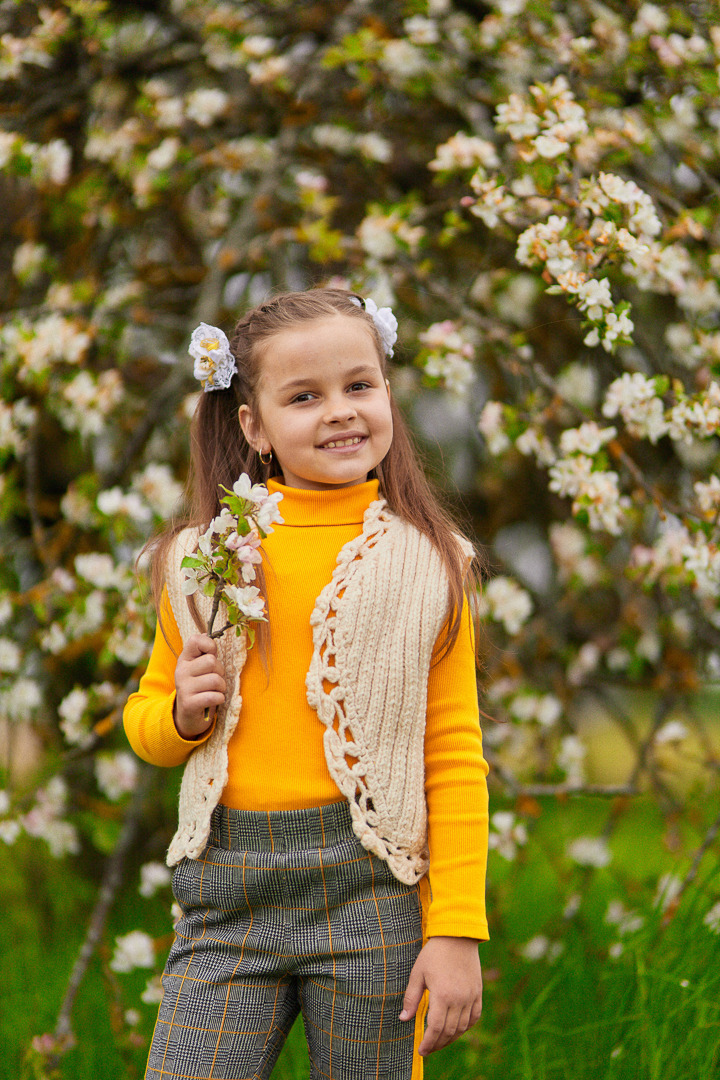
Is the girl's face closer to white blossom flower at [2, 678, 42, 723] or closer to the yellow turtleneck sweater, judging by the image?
the yellow turtleneck sweater

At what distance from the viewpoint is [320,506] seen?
139 cm

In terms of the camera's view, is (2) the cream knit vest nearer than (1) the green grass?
Yes

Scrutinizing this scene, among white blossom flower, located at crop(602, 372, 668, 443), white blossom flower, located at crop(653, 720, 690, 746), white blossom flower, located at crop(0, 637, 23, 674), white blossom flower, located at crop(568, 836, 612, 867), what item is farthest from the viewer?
white blossom flower, located at crop(568, 836, 612, 867)

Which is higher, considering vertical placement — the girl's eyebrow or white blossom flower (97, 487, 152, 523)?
the girl's eyebrow

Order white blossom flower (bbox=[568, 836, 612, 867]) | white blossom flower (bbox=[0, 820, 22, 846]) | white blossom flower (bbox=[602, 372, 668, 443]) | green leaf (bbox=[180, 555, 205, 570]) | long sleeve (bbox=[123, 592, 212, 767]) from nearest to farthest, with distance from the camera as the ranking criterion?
green leaf (bbox=[180, 555, 205, 570]) → long sleeve (bbox=[123, 592, 212, 767]) → white blossom flower (bbox=[602, 372, 668, 443]) → white blossom flower (bbox=[0, 820, 22, 846]) → white blossom flower (bbox=[568, 836, 612, 867])

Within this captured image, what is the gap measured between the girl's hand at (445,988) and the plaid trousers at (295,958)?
3cm

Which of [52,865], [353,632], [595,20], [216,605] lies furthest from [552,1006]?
[595,20]

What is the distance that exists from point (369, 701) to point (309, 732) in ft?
0.28

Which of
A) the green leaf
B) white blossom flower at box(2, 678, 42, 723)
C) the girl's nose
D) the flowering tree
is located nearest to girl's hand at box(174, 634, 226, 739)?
the green leaf

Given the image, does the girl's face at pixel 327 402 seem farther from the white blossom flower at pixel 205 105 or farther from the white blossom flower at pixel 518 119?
the white blossom flower at pixel 205 105

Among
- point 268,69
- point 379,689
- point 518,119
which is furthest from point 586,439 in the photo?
point 268,69

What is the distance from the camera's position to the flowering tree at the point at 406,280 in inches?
72.0

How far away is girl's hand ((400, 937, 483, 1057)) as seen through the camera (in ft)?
4.00

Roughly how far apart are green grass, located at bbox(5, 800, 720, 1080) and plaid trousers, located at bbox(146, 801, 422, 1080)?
2.01 feet
